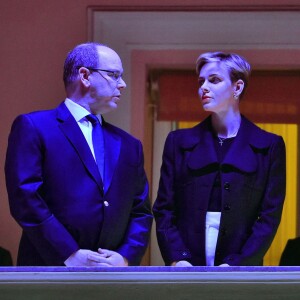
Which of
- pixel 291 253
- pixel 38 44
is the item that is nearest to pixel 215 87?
pixel 291 253

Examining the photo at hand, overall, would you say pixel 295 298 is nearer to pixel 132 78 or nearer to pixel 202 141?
pixel 202 141

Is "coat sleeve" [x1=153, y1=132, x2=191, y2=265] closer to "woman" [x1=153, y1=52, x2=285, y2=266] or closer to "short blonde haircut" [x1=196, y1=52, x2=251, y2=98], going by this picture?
"woman" [x1=153, y1=52, x2=285, y2=266]

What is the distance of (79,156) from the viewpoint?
277cm

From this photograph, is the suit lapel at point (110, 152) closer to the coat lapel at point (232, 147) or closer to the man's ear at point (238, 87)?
the coat lapel at point (232, 147)

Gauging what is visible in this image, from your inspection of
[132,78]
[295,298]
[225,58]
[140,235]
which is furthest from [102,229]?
[132,78]

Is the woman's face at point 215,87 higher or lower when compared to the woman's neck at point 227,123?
higher

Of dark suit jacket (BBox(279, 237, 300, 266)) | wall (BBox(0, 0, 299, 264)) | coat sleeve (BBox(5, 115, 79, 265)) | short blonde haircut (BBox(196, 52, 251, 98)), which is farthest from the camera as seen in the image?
wall (BBox(0, 0, 299, 264))

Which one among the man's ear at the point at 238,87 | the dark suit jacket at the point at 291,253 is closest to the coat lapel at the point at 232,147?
the man's ear at the point at 238,87

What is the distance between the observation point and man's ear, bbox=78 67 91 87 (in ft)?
9.37

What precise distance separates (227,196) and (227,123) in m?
0.28

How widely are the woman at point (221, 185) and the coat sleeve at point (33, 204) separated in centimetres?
47

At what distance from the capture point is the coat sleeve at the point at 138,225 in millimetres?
2805

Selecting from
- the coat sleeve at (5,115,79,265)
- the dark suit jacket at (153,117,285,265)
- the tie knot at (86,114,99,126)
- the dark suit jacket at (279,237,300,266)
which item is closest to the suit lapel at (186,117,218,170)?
the dark suit jacket at (153,117,285,265)

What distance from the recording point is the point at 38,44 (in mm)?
4387
